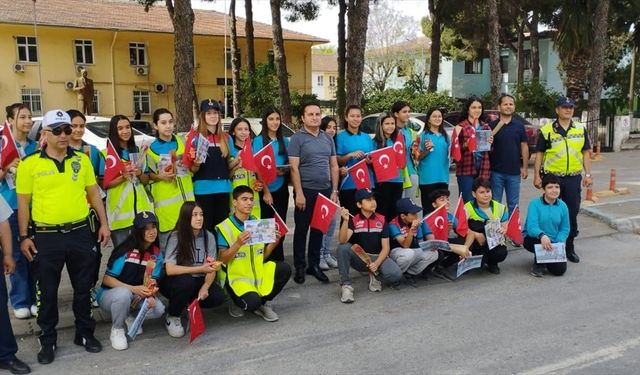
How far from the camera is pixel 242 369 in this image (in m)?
4.05

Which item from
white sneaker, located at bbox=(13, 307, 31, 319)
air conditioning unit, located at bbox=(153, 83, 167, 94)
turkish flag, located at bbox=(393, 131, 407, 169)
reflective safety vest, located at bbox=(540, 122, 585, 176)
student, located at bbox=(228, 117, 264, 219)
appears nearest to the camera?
white sneaker, located at bbox=(13, 307, 31, 319)

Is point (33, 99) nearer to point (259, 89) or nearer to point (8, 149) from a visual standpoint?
point (259, 89)

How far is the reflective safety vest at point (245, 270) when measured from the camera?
4.88 metres

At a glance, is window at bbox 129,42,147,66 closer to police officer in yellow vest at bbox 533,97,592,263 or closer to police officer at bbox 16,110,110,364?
police officer in yellow vest at bbox 533,97,592,263

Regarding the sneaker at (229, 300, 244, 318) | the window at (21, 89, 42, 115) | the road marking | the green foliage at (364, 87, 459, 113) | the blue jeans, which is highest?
the window at (21, 89, 42, 115)

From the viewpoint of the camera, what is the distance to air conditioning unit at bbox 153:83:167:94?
30972mm

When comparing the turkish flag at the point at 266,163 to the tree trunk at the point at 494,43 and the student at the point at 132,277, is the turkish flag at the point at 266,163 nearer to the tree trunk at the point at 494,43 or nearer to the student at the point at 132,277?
the student at the point at 132,277

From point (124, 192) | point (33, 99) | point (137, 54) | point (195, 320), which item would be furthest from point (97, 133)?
point (137, 54)

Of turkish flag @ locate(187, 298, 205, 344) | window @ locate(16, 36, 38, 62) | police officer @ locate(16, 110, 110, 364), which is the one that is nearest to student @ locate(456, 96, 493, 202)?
turkish flag @ locate(187, 298, 205, 344)

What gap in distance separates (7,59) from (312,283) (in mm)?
26969

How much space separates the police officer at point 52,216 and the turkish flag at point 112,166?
0.68 meters

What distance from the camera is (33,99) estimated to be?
28281mm

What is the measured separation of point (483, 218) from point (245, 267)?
9.13 ft

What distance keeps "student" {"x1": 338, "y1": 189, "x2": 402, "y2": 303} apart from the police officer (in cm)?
239
